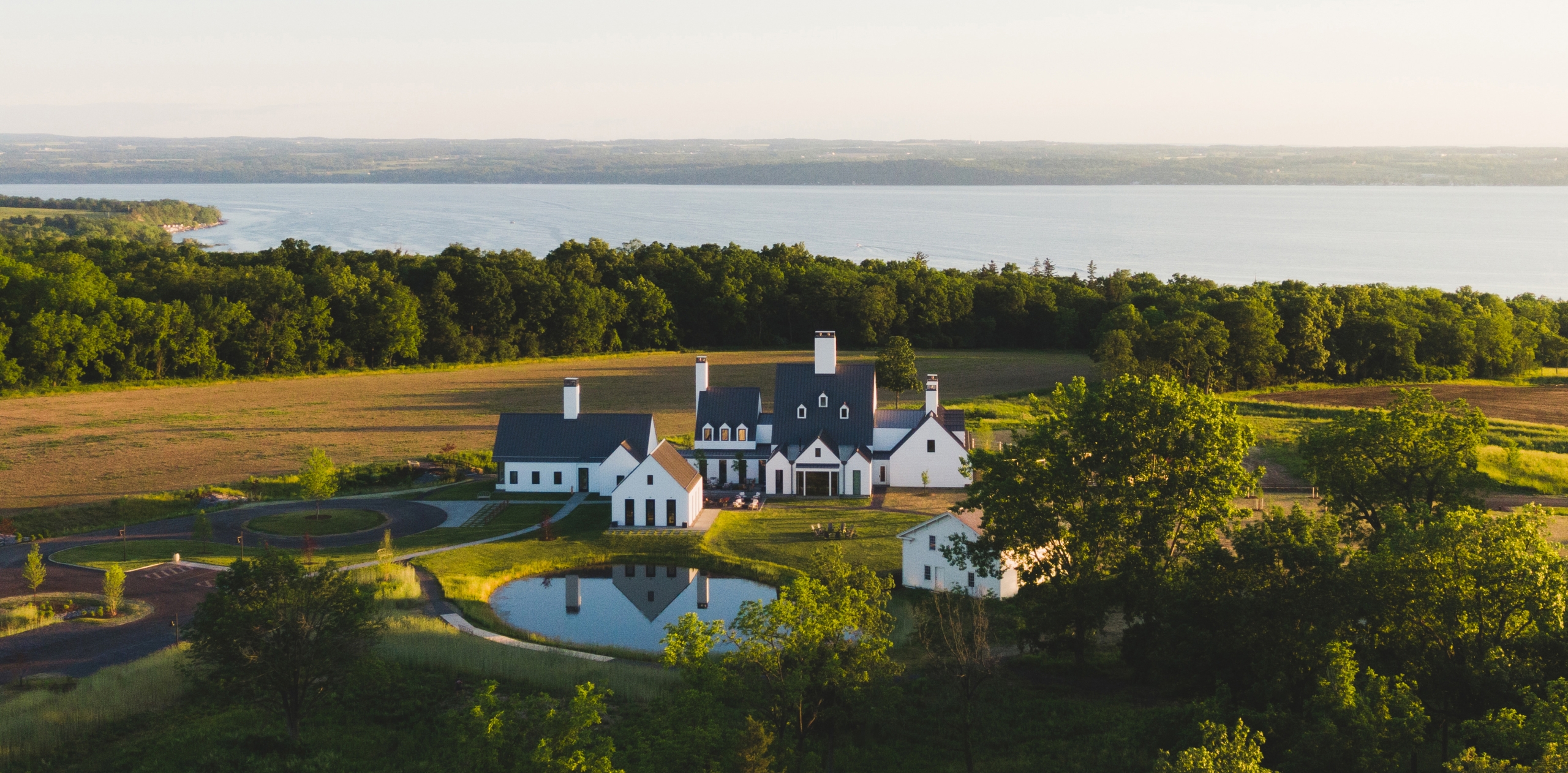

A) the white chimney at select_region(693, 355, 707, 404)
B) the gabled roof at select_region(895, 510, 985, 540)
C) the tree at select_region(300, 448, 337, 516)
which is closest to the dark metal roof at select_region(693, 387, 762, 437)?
the white chimney at select_region(693, 355, 707, 404)

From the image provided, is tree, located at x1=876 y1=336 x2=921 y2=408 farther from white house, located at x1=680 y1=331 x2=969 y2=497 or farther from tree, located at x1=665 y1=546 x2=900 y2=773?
tree, located at x1=665 y1=546 x2=900 y2=773

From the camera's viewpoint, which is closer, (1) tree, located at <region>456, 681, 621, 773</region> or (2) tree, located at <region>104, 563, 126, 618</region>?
(1) tree, located at <region>456, 681, 621, 773</region>

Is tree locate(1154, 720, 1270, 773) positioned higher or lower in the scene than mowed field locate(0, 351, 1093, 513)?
higher

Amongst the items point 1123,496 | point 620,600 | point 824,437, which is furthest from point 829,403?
point 1123,496

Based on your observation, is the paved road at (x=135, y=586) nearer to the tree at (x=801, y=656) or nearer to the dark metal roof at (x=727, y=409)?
the dark metal roof at (x=727, y=409)

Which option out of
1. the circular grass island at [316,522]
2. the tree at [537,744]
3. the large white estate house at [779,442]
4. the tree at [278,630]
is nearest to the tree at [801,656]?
the tree at [537,744]

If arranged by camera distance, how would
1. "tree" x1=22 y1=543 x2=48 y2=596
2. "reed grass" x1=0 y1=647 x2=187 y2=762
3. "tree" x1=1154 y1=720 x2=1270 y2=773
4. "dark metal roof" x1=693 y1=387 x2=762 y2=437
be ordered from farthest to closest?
"dark metal roof" x1=693 y1=387 x2=762 y2=437 < "tree" x1=22 y1=543 x2=48 y2=596 < "reed grass" x1=0 y1=647 x2=187 y2=762 < "tree" x1=1154 y1=720 x2=1270 y2=773
